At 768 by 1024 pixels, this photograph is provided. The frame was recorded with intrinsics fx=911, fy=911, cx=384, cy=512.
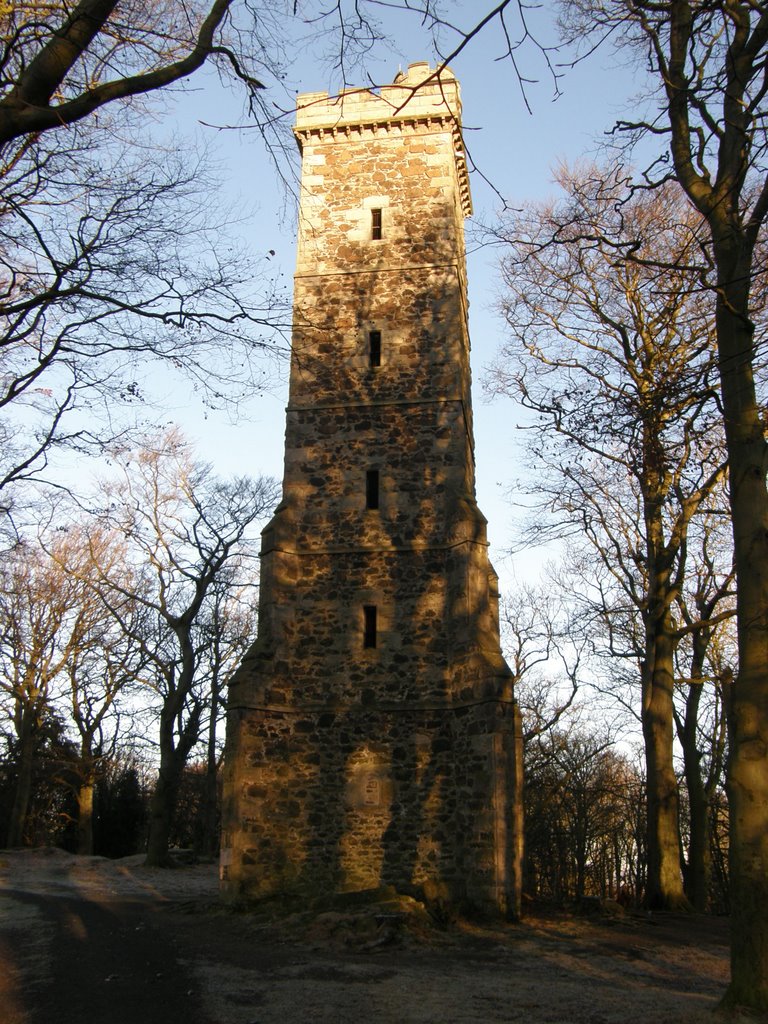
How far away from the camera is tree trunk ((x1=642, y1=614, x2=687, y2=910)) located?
604 inches

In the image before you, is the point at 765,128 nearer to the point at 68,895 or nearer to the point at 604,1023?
the point at 604,1023

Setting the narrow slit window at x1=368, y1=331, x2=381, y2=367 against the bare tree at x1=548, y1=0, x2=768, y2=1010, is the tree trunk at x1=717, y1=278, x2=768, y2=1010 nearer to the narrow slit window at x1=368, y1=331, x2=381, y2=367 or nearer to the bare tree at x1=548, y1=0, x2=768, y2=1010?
the bare tree at x1=548, y1=0, x2=768, y2=1010

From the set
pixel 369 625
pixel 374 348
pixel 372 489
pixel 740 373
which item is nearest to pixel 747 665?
pixel 740 373

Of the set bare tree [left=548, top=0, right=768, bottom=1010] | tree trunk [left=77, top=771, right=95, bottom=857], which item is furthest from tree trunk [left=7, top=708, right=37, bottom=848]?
bare tree [left=548, top=0, right=768, bottom=1010]

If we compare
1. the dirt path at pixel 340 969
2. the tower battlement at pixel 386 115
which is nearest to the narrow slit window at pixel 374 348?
the tower battlement at pixel 386 115

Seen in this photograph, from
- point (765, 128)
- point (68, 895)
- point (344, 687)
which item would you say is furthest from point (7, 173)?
point (68, 895)

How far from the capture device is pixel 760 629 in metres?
7.34

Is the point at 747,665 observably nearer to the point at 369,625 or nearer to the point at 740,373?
the point at 740,373

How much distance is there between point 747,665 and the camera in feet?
24.2

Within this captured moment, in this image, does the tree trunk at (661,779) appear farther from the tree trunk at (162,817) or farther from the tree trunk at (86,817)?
the tree trunk at (86,817)

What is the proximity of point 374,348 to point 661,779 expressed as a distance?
959cm

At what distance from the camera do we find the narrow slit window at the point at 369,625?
15.9 metres

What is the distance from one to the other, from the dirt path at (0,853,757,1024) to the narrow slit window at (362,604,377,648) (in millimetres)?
4598

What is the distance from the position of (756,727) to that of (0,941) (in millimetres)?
9397
